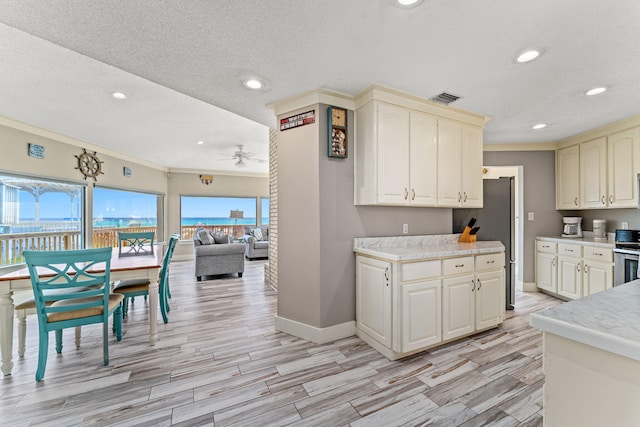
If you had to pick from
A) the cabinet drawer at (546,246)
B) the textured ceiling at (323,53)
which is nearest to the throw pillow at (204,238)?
the textured ceiling at (323,53)

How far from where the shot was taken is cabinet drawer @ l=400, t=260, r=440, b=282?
228 centimetres

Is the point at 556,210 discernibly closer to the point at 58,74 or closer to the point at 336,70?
the point at 336,70

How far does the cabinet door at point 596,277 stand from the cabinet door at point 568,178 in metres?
1.04

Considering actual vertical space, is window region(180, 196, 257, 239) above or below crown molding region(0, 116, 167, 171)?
below

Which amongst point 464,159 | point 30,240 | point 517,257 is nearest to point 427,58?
point 464,159

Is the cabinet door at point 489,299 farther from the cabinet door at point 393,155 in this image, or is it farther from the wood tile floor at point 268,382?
the cabinet door at point 393,155

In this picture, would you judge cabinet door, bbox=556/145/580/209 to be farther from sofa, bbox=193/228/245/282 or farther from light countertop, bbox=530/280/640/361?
sofa, bbox=193/228/245/282

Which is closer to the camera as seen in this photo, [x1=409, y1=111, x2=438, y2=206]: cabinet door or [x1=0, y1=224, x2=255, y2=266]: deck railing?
[x1=409, y1=111, x2=438, y2=206]: cabinet door

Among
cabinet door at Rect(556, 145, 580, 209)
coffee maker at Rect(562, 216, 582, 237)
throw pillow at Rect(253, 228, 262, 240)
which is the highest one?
cabinet door at Rect(556, 145, 580, 209)

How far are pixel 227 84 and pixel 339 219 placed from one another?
1657mm

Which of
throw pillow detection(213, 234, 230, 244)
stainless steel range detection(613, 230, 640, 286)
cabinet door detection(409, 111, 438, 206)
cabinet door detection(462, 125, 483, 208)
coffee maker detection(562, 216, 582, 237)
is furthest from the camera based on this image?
throw pillow detection(213, 234, 230, 244)

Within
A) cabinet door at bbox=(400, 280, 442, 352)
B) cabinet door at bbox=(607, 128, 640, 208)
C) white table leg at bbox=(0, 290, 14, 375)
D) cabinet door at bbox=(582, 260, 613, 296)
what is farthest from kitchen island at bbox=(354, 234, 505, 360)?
white table leg at bbox=(0, 290, 14, 375)

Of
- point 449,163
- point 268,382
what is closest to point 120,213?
point 268,382

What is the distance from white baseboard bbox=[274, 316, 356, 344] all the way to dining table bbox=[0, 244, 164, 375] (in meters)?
1.28
